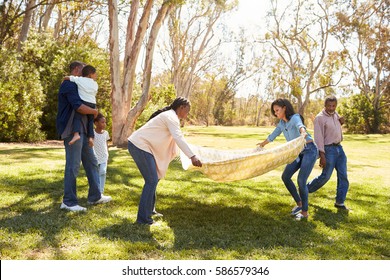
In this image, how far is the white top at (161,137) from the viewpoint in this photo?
509 cm

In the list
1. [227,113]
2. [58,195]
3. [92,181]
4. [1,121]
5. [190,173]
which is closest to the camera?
[92,181]

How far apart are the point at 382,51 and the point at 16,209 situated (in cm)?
3329

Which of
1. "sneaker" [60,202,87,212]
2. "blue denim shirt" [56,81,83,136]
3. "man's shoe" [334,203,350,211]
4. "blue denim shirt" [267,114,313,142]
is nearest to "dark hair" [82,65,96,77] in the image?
"blue denim shirt" [56,81,83,136]

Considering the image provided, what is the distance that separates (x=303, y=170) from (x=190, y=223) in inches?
66.4

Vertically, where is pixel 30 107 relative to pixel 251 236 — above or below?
above

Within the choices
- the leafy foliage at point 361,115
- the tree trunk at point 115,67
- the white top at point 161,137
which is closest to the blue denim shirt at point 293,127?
the white top at point 161,137

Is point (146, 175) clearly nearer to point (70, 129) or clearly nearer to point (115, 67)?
point (70, 129)

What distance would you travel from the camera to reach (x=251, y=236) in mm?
5086

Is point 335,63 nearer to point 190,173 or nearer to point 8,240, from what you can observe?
point 190,173

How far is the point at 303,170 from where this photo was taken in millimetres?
5953

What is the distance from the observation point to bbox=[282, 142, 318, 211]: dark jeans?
5.92m

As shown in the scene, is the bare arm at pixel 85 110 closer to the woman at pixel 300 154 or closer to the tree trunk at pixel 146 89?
the woman at pixel 300 154

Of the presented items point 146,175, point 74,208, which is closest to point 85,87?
point 146,175

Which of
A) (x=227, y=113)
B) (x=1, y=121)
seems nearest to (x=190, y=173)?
(x=1, y=121)
